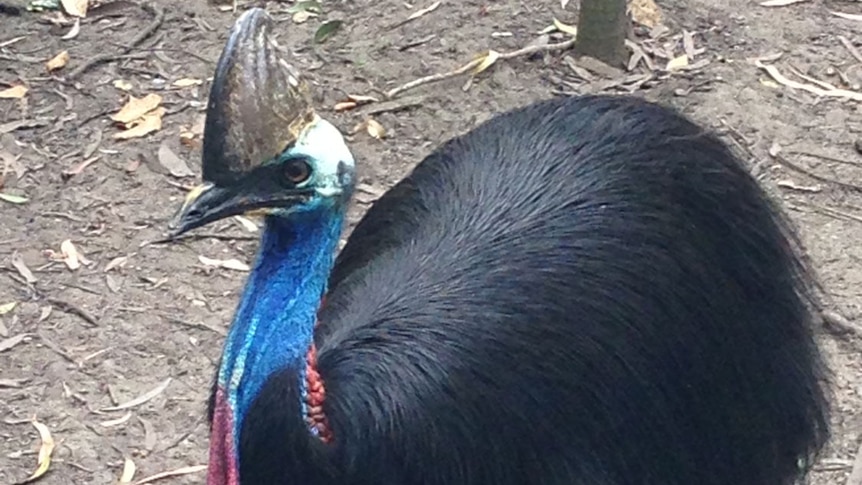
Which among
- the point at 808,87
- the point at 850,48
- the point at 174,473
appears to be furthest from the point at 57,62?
the point at 850,48

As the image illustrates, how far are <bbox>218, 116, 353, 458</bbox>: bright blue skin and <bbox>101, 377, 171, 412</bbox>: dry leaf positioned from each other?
4.14 feet

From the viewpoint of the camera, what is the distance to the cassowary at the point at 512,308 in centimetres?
231

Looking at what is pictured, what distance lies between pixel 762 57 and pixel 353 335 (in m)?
2.53

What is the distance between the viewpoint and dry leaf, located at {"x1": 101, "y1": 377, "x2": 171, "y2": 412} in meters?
3.58

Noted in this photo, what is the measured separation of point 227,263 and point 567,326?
5.21 ft

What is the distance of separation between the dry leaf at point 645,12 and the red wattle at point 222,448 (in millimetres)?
2807

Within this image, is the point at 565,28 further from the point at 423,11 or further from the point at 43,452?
the point at 43,452

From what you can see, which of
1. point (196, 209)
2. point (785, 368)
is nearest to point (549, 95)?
point (785, 368)

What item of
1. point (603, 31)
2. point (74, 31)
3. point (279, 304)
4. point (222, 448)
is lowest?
point (74, 31)

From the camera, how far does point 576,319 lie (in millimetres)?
2588

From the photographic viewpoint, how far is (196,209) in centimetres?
225

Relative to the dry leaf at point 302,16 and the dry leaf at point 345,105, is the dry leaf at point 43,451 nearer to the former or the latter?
the dry leaf at point 345,105

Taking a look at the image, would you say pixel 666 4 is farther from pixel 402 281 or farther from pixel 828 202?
pixel 402 281

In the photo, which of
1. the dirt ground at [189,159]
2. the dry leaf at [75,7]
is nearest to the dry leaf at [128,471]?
the dirt ground at [189,159]
